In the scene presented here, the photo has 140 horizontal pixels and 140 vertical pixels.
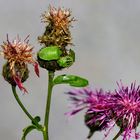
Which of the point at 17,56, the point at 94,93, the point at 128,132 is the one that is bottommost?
the point at 128,132

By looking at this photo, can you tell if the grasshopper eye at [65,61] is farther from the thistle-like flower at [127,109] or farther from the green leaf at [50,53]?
the thistle-like flower at [127,109]


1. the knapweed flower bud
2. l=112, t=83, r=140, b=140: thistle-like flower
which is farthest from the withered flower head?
l=112, t=83, r=140, b=140: thistle-like flower

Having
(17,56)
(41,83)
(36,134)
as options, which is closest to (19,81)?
(17,56)

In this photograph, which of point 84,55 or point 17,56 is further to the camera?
point 84,55

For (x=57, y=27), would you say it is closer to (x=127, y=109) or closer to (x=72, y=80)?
(x=72, y=80)

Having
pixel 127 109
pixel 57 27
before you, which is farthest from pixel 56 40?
pixel 127 109

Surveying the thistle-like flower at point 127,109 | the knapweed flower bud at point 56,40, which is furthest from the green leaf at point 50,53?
the thistle-like flower at point 127,109

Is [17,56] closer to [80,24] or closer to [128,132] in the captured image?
[128,132]
